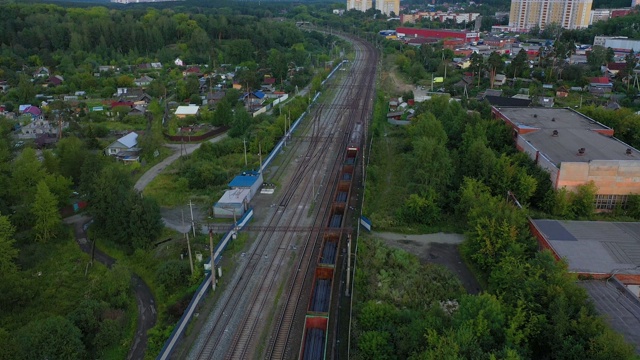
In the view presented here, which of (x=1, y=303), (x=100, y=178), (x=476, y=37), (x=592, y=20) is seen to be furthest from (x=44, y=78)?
(x=592, y=20)

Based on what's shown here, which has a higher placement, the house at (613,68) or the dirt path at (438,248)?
the house at (613,68)

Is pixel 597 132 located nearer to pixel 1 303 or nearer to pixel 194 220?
pixel 194 220

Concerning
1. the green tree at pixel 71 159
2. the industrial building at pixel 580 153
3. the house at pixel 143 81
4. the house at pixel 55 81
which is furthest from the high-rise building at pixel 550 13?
the green tree at pixel 71 159

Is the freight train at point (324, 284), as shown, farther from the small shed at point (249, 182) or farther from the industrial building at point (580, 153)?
the industrial building at point (580, 153)

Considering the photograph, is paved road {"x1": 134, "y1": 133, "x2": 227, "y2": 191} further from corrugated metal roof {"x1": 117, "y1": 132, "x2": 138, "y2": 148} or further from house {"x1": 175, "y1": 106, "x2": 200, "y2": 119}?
house {"x1": 175, "y1": 106, "x2": 200, "y2": 119}

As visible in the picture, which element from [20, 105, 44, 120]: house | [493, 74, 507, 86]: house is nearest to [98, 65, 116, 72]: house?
[20, 105, 44, 120]: house

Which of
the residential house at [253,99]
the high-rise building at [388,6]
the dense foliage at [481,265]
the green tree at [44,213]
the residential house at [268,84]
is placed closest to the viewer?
the dense foliage at [481,265]
